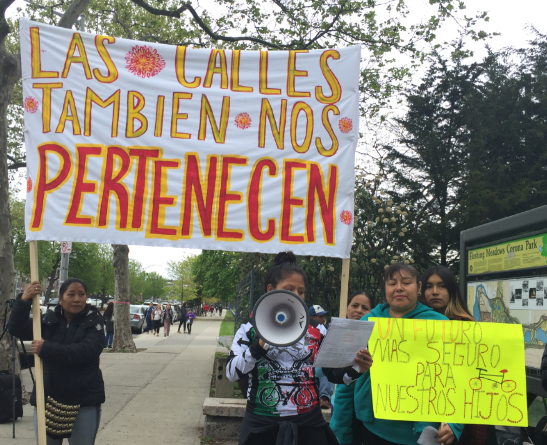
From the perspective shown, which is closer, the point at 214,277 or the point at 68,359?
the point at 68,359

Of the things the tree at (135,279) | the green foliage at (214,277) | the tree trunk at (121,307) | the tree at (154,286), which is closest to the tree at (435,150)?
the tree trunk at (121,307)

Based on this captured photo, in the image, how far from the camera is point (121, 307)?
16172 millimetres

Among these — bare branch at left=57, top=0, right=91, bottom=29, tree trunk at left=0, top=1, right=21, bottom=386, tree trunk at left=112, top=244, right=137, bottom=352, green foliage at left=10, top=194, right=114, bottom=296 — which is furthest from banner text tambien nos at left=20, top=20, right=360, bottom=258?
green foliage at left=10, top=194, right=114, bottom=296

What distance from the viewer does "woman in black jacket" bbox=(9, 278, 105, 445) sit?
11.3ft

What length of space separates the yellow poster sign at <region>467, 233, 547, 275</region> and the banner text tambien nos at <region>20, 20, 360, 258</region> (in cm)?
157

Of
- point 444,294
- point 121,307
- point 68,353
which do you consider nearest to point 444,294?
point 444,294

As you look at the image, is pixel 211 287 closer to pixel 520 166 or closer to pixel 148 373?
pixel 520 166

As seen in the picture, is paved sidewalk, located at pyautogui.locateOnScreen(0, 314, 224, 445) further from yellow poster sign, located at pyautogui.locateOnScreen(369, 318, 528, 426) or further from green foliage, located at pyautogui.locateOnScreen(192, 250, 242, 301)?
green foliage, located at pyautogui.locateOnScreen(192, 250, 242, 301)

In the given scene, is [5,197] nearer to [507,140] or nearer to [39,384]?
[39,384]

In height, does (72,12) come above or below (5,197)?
above

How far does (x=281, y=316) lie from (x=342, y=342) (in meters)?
0.31

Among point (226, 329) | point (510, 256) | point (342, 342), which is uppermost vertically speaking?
point (510, 256)

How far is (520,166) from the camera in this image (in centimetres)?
2845

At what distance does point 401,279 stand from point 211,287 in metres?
54.1
